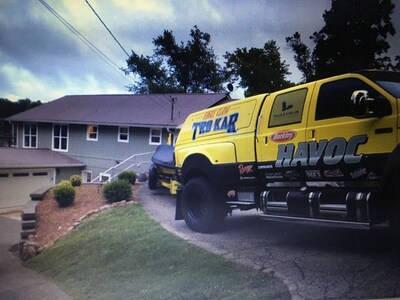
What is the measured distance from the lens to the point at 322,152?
8.06 feet

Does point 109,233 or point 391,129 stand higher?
point 391,129

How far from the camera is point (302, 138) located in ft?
8.71

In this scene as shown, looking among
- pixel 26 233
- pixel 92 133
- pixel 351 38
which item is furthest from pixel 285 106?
pixel 26 233

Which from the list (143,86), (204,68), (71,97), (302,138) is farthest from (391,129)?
(71,97)

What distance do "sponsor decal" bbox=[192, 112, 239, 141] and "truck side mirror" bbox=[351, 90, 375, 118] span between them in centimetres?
125

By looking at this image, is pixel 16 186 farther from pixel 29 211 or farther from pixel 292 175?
pixel 292 175

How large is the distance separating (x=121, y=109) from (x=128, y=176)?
0.92 meters

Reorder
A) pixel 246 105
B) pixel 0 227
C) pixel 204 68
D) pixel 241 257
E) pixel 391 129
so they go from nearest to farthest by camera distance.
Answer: pixel 391 129, pixel 204 68, pixel 241 257, pixel 246 105, pixel 0 227

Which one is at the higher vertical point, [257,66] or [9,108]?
[257,66]

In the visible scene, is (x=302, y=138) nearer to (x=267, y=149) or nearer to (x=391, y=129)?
(x=267, y=149)

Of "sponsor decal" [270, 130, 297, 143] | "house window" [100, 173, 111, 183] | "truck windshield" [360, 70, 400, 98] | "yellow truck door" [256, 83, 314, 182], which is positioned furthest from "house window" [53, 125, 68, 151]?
"truck windshield" [360, 70, 400, 98]

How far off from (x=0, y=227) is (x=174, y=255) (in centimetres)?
224

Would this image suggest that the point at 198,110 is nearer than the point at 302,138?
No

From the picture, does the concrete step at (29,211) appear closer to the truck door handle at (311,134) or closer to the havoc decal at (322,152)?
the havoc decal at (322,152)
